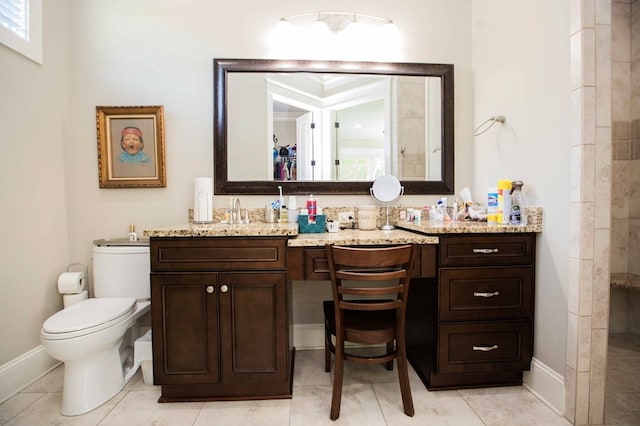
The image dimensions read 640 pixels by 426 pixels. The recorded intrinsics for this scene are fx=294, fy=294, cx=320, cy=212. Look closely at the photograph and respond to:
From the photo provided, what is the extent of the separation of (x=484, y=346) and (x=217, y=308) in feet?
4.65

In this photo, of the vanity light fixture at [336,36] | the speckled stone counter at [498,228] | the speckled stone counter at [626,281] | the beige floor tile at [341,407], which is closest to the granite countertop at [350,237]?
the speckled stone counter at [498,228]

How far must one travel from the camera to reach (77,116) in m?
2.03

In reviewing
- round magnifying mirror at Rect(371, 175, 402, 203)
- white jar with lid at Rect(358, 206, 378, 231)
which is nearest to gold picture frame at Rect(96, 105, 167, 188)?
white jar with lid at Rect(358, 206, 378, 231)

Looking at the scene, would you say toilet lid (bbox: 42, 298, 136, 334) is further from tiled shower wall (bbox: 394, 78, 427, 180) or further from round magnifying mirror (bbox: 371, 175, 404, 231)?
tiled shower wall (bbox: 394, 78, 427, 180)

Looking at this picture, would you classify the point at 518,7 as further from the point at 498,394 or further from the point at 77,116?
the point at 77,116

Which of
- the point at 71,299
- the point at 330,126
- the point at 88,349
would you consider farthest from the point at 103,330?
the point at 330,126

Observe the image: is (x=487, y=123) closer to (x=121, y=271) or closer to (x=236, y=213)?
(x=236, y=213)

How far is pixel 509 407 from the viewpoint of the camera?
4.83 ft

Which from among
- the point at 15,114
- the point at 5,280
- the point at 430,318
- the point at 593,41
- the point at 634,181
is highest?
the point at 593,41

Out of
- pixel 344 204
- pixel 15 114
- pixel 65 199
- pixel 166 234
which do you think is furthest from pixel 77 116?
pixel 344 204

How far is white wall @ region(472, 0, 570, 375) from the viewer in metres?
1.43

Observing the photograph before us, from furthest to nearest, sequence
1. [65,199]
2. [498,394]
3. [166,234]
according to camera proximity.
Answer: [65,199], [498,394], [166,234]

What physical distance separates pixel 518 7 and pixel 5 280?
325cm

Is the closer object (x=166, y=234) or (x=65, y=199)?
(x=166, y=234)
